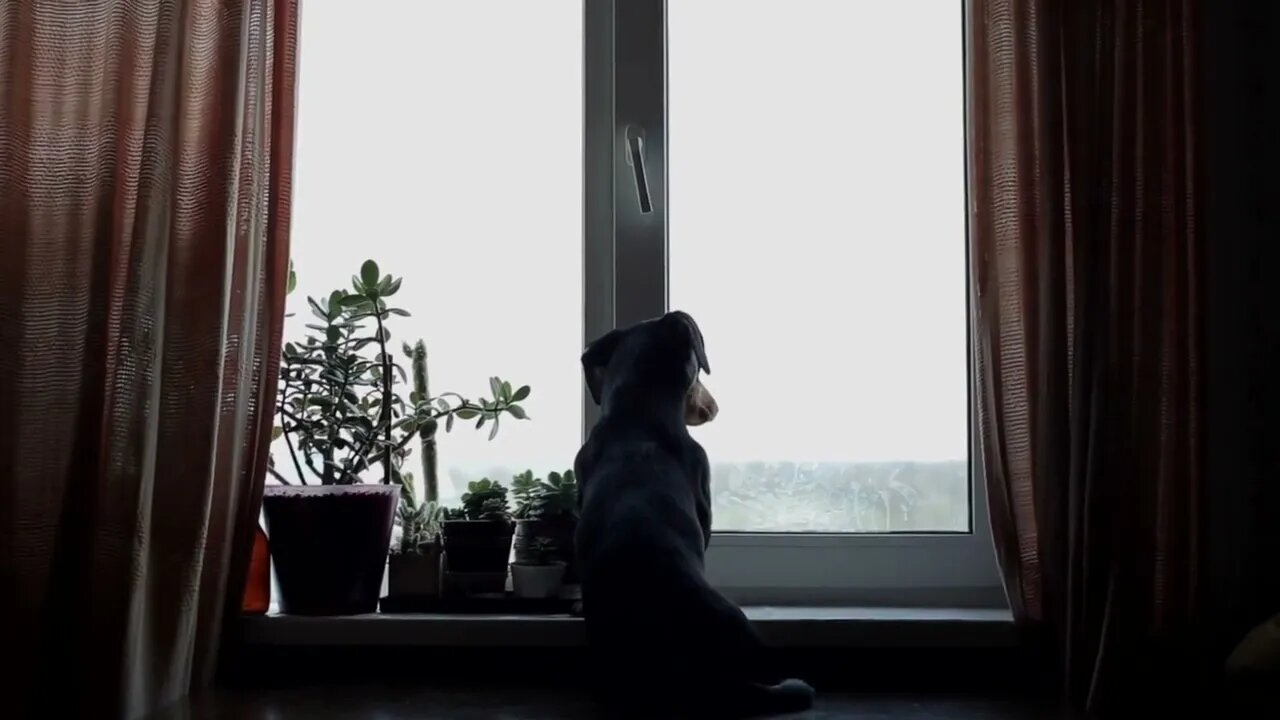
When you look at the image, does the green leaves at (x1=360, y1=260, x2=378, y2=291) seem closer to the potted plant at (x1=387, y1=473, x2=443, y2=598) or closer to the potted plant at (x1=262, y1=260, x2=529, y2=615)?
the potted plant at (x1=262, y1=260, x2=529, y2=615)

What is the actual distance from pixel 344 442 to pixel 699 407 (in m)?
0.55

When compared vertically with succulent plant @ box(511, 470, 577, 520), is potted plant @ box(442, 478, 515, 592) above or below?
below

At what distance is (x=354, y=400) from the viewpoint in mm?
1885

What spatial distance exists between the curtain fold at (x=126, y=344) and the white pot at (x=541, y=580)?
406mm

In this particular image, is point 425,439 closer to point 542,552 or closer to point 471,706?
point 542,552

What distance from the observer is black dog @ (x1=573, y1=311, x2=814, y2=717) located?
4.69ft

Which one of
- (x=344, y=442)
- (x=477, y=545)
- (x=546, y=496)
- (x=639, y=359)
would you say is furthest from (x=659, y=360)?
(x=344, y=442)

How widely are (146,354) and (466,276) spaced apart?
23.2 inches

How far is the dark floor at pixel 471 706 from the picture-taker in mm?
1532

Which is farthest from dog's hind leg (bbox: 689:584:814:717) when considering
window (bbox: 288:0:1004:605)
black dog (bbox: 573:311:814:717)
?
window (bbox: 288:0:1004:605)

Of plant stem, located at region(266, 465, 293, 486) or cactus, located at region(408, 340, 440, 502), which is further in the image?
cactus, located at region(408, 340, 440, 502)

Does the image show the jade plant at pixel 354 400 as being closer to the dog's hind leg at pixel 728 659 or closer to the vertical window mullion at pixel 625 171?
the vertical window mullion at pixel 625 171

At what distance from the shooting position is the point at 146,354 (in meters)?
1.62

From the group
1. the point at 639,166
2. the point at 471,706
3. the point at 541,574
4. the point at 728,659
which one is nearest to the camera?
the point at 728,659
